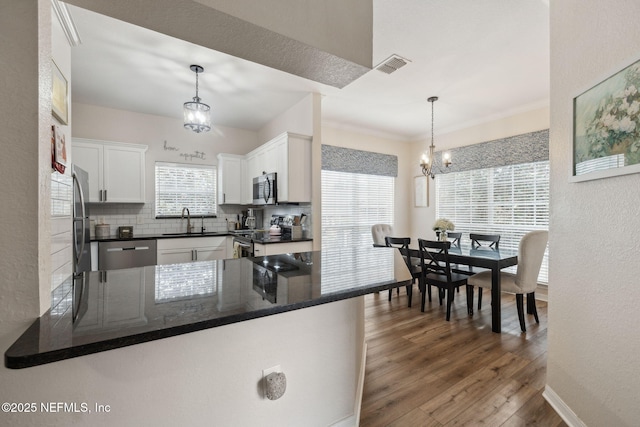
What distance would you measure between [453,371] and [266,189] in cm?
292

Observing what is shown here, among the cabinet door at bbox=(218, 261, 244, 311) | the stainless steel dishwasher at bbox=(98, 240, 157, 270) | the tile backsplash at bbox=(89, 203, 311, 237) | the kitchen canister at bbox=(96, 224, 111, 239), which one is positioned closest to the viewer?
the cabinet door at bbox=(218, 261, 244, 311)

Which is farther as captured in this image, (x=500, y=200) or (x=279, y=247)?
(x=500, y=200)

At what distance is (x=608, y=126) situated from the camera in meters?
1.37

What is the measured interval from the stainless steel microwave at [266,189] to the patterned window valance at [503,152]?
3220 millimetres

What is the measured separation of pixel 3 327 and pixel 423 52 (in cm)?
323

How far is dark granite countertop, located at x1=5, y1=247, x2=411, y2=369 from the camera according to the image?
70 centimetres

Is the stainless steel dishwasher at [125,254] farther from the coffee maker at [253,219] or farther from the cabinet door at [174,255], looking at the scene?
the coffee maker at [253,219]

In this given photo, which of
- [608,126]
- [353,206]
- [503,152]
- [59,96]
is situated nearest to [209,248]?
[353,206]

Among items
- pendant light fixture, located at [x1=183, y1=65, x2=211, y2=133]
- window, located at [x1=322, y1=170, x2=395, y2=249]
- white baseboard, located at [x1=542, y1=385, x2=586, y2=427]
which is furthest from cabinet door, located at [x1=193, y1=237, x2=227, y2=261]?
white baseboard, located at [x1=542, y1=385, x2=586, y2=427]

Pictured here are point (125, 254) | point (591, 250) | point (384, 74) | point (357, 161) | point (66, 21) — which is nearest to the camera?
point (591, 250)

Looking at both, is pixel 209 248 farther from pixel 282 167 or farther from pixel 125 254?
pixel 282 167

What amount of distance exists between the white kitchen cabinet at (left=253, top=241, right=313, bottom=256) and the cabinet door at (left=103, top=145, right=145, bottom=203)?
193 cm

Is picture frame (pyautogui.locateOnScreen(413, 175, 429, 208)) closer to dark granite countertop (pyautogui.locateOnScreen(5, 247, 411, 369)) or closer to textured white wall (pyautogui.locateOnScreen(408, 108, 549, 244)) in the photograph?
textured white wall (pyautogui.locateOnScreen(408, 108, 549, 244))

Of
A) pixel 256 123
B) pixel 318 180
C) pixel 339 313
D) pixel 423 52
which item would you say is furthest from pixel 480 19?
pixel 256 123
